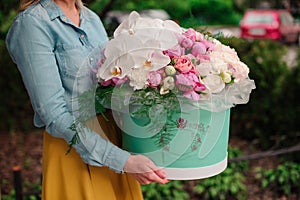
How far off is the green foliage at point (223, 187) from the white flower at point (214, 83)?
7.96 ft

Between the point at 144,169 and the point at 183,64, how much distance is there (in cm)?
34

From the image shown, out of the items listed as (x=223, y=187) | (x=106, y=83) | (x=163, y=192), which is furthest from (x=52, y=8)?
(x=223, y=187)

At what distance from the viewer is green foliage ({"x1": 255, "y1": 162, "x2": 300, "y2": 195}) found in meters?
4.00

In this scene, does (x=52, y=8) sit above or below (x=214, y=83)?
above

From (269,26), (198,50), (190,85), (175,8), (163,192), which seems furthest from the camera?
(269,26)

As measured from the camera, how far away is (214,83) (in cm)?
148

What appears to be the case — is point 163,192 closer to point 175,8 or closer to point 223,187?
point 223,187

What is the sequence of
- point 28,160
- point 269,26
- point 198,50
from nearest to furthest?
point 198,50 → point 28,160 → point 269,26

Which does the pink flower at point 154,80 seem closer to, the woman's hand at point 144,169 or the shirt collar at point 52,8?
the woman's hand at point 144,169

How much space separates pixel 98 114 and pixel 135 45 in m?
0.28

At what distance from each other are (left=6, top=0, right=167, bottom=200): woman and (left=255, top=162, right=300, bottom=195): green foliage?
2.59 meters

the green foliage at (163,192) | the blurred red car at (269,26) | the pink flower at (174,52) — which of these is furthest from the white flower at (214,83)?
the blurred red car at (269,26)

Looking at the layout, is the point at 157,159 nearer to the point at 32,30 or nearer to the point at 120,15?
the point at 32,30

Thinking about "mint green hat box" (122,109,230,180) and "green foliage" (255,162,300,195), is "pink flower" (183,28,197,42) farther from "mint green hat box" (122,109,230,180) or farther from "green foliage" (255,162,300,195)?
"green foliage" (255,162,300,195)
